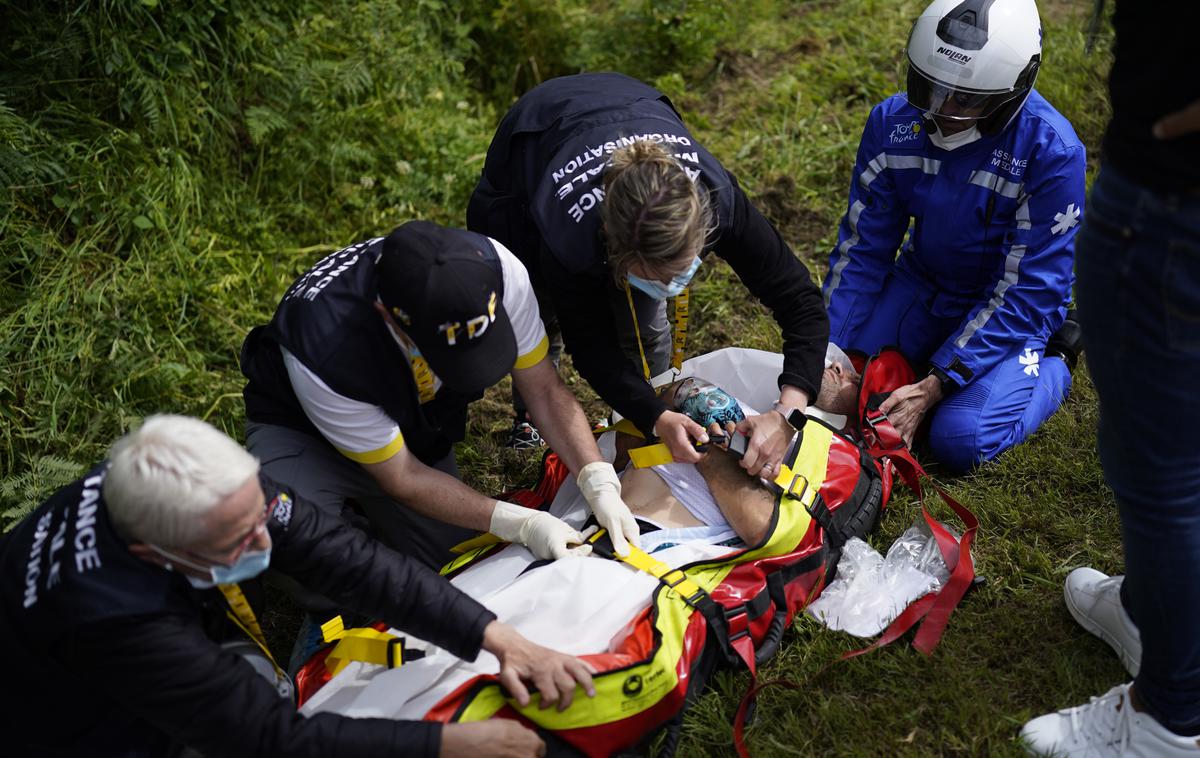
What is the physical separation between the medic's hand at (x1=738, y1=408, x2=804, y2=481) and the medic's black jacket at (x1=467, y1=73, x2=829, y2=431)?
226mm

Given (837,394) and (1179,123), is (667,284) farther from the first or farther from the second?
(1179,123)

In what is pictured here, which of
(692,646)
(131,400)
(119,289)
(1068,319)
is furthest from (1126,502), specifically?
(119,289)

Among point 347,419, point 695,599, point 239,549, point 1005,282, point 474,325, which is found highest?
point 474,325

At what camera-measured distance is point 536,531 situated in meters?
3.12

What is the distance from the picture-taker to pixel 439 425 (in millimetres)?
3375

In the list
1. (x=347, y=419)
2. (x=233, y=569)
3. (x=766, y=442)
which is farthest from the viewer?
(x=766, y=442)

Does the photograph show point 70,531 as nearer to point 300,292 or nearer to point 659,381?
point 300,292

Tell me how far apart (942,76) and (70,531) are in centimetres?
321

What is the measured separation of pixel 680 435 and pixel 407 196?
2942 mm

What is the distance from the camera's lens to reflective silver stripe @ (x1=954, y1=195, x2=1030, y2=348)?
12.2 ft

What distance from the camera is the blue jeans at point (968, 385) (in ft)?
12.3

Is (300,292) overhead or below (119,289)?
overhead

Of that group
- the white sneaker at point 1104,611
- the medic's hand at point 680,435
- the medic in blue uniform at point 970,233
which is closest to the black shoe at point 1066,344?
the medic in blue uniform at point 970,233

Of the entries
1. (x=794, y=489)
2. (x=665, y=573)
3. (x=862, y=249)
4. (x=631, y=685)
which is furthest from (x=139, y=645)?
(x=862, y=249)
